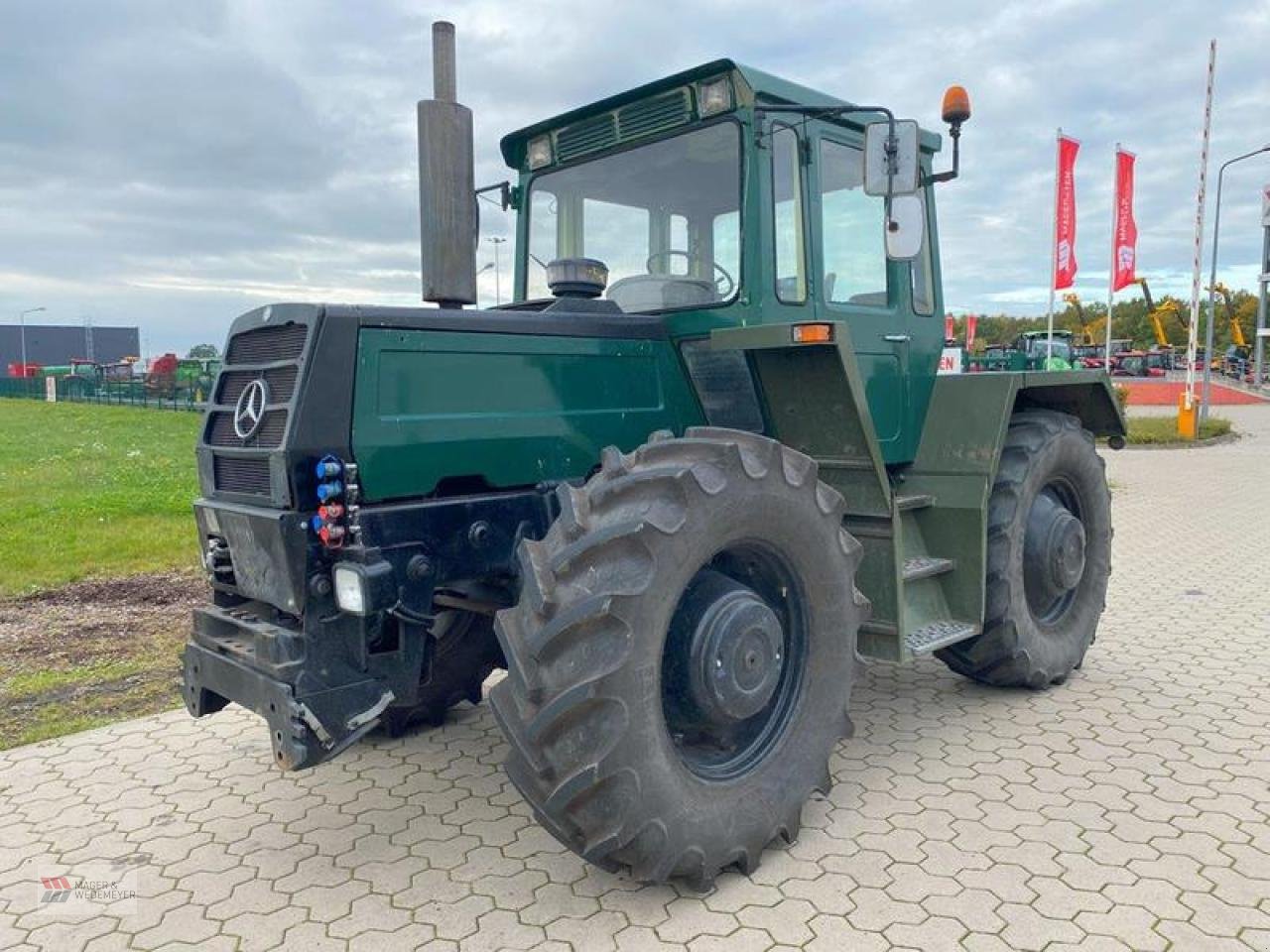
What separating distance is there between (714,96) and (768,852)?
2.93 meters

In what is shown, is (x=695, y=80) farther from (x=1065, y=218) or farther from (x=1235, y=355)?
(x=1235, y=355)

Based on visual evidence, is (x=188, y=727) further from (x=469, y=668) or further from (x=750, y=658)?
(x=750, y=658)

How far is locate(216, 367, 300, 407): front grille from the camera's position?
329 centimetres

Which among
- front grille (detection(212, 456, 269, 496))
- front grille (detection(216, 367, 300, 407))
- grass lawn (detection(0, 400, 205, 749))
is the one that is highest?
front grille (detection(216, 367, 300, 407))

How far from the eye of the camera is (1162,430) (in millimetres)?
22250

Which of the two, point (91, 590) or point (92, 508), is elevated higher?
point (92, 508)

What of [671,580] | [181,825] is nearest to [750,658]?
[671,580]

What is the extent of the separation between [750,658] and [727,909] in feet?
2.60

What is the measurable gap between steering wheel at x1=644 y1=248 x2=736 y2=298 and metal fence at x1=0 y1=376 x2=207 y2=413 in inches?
1029

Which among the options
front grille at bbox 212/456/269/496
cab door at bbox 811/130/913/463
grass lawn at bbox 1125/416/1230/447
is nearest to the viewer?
front grille at bbox 212/456/269/496

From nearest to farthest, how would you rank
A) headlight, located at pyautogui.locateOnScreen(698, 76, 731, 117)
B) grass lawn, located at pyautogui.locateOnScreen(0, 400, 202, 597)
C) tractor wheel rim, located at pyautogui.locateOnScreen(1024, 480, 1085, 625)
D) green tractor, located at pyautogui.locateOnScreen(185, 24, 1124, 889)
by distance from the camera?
green tractor, located at pyautogui.locateOnScreen(185, 24, 1124, 889) < headlight, located at pyautogui.locateOnScreen(698, 76, 731, 117) < tractor wheel rim, located at pyautogui.locateOnScreen(1024, 480, 1085, 625) < grass lawn, located at pyautogui.locateOnScreen(0, 400, 202, 597)

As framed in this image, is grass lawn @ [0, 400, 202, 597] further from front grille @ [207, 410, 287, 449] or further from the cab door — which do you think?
the cab door

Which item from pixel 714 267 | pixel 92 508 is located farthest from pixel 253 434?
pixel 92 508

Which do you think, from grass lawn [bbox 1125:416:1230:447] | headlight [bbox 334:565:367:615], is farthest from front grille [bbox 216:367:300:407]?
grass lawn [bbox 1125:416:1230:447]
